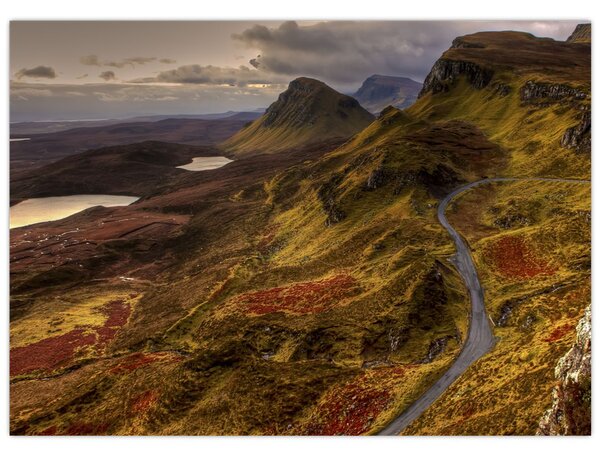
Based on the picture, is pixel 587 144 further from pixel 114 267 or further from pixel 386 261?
pixel 114 267

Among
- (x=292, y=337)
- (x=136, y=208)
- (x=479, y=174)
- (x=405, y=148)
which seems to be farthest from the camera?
(x=136, y=208)

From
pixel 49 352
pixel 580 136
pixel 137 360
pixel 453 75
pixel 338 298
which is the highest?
pixel 453 75

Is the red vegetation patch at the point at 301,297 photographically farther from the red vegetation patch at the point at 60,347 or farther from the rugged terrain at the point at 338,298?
the red vegetation patch at the point at 60,347

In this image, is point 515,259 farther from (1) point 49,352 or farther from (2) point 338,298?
(1) point 49,352

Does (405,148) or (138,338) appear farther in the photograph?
(405,148)

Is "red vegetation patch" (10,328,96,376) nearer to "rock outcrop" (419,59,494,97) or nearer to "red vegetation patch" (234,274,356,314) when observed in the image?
"red vegetation patch" (234,274,356,314)

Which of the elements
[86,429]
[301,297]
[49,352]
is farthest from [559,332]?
[49,352]
